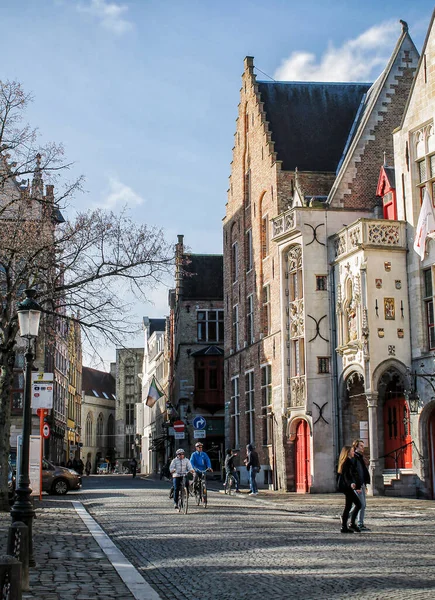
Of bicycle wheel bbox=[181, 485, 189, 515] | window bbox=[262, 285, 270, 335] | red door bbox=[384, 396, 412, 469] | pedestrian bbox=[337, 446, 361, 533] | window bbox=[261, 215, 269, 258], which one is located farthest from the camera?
window bbox=[261, 215, 269, 258]

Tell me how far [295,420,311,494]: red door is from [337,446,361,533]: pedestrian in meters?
16.1

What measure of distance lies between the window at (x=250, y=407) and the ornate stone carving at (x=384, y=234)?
13.1 meters

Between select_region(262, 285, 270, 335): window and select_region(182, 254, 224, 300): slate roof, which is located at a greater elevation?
select_region(182, 254, 224, 300): slate roof

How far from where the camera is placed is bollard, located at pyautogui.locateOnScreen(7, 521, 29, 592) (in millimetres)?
8695

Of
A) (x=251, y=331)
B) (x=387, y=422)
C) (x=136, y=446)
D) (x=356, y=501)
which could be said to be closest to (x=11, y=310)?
(x=356, y=501)

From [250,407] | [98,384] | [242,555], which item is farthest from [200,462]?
[98,384]

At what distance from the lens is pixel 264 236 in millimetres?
38719

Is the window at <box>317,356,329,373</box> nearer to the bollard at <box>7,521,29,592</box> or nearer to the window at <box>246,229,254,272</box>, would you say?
the window at <box>246,229,254,272</box>

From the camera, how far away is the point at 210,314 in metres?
58.9

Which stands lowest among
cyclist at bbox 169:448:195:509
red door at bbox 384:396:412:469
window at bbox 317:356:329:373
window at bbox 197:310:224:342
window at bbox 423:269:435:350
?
cyclist at bbox 169:448:195:509

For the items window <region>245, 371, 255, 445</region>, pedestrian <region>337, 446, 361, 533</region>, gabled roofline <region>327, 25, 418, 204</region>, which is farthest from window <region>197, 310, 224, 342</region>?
pedestrian <region>337, 446, 361, 533</region>

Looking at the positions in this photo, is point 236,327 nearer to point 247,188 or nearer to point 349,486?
point 247,188

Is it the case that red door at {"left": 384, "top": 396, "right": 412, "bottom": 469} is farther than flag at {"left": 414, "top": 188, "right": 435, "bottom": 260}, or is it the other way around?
red door at {"left": 384, "top": 396, "right": 412, "bottom": 469}

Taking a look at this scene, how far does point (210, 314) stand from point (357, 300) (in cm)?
3080
